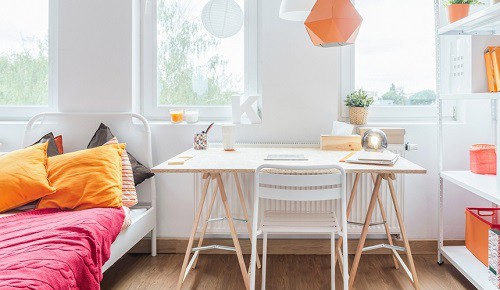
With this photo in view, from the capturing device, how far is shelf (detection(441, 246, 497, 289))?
2.17 metres

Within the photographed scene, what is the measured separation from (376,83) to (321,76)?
47 centimetres

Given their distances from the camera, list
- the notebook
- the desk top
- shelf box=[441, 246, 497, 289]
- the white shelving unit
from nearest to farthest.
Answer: the desk top → the white shelving unit → shelf box=[441, 246, 497, 289] → the notebook

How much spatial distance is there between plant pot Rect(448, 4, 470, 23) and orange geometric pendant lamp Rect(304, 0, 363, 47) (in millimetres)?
951

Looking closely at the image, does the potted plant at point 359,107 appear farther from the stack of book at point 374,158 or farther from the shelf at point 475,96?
the stack of book at point 374,158

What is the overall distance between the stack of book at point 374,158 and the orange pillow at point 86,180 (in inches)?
51.4

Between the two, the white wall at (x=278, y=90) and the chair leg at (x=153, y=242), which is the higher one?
the white wall at (x=278, y=90)

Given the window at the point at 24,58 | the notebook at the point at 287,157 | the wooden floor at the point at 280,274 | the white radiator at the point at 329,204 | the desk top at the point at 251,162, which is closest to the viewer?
the desk top at the point at 251,162

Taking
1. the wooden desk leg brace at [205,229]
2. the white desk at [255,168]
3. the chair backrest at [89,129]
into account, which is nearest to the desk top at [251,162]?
the white desk at [255,168]

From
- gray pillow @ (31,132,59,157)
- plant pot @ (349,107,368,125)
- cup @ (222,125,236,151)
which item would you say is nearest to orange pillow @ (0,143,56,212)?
gray pillow @ (31,132,59,157)

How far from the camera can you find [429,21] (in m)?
2.99

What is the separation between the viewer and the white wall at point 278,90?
2.84 metres

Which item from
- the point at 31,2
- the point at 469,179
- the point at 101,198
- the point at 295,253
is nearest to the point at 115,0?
the point at 31,2

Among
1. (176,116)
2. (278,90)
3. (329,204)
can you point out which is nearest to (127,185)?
(176,116)

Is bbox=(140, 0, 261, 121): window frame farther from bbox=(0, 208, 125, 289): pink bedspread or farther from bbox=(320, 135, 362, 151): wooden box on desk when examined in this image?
bbox=(0, 208, 125, 289): pink bedspread
